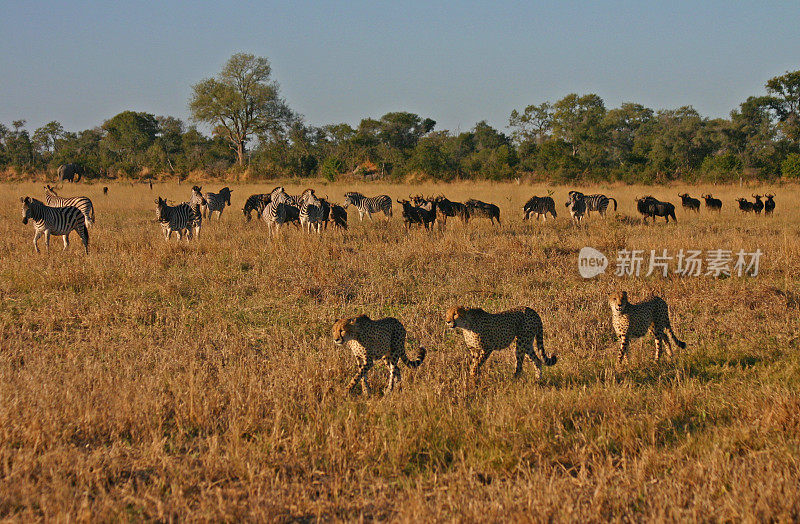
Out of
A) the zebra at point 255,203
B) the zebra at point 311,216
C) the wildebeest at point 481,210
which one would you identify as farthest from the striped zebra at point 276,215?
the wildebeest at point 481,210

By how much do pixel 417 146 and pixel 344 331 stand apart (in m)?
43.1

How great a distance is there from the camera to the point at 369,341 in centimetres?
522

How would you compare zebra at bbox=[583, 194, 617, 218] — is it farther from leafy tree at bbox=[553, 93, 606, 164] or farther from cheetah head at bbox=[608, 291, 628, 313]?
leafy tree at bbox=[553, 93, 606, 164]

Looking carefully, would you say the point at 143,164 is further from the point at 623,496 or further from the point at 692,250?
the point at 623,496

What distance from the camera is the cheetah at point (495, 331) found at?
212 inches

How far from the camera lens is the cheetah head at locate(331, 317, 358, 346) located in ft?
16.3

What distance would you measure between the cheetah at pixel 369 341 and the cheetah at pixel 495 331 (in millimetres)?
482

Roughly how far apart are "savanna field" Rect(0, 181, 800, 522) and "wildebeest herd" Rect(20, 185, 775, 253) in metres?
2.16

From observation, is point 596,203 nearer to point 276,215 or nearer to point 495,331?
point 276,215

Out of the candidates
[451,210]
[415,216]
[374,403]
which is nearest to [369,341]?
[374,403]

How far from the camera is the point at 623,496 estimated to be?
3.59 metres

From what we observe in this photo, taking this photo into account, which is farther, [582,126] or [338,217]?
[582,126]

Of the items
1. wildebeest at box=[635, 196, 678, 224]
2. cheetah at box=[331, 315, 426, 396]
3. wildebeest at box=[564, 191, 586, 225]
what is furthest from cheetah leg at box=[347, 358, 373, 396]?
wildebeest at box=[635, 196, 678, 224]

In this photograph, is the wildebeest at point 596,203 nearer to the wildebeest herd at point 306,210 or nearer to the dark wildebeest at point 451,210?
the wildebeest herd at point 306,210
